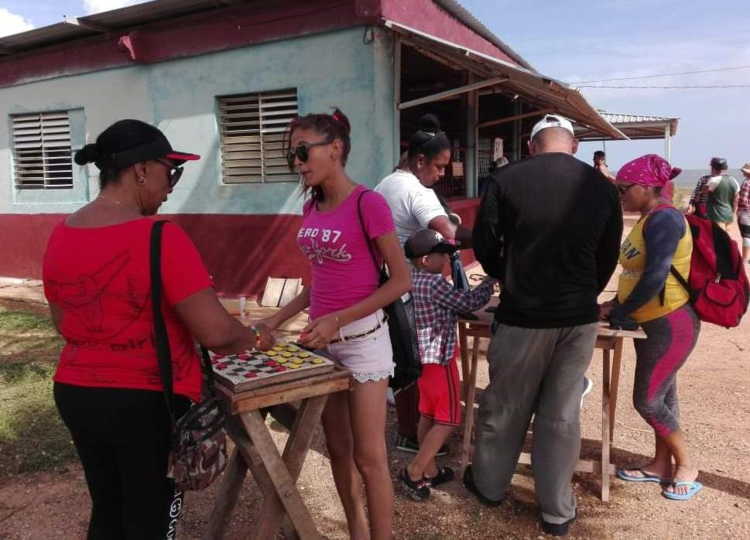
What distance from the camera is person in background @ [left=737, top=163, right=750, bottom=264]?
30.2 ft

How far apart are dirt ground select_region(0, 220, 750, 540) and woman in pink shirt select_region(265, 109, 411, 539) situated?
73 centimetres

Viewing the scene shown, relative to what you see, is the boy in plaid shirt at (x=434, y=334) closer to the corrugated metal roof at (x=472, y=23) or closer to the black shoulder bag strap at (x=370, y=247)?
the black shoulder bag strap at (x=370, y=247)

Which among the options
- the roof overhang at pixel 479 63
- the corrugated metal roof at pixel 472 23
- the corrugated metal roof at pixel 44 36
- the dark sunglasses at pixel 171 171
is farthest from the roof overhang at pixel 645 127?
the dark sunglasses at pixel 171 171

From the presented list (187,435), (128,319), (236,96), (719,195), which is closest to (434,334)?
(187,435)

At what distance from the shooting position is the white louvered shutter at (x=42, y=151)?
30.1 feet

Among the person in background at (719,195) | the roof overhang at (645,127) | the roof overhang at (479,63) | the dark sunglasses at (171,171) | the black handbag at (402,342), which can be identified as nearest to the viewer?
the dark sunglasses at (171,171)

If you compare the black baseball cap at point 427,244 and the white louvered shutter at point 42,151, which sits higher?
the white louvered shutter at point 42,151

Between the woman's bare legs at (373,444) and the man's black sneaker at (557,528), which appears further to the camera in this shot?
the man's black sneaker at (557,528)

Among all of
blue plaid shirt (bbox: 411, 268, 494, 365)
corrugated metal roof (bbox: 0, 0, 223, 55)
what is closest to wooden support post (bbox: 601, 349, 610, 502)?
blue plaid shirt (bbox: 411, 268, 494, 365)

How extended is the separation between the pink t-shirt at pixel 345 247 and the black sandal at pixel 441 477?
4.50ft

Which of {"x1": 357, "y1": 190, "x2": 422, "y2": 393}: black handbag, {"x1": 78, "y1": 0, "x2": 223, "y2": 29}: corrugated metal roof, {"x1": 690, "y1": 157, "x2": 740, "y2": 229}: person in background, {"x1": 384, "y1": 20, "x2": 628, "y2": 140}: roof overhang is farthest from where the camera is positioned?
{"x1": 690, "y1": 157, "x2": 740, "y2": 229}: person in background

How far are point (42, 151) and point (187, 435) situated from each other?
9.24 metres

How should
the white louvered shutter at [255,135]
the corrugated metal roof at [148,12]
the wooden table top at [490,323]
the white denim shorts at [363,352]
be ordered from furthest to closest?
the white louvered shutter at [255,135] < the corrugated metal roof at [148,12] < the wooden table top at [490,323] < the white denim shorts at [363,352]

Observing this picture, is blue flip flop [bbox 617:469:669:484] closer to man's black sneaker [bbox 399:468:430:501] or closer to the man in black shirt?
the man in black shirt
